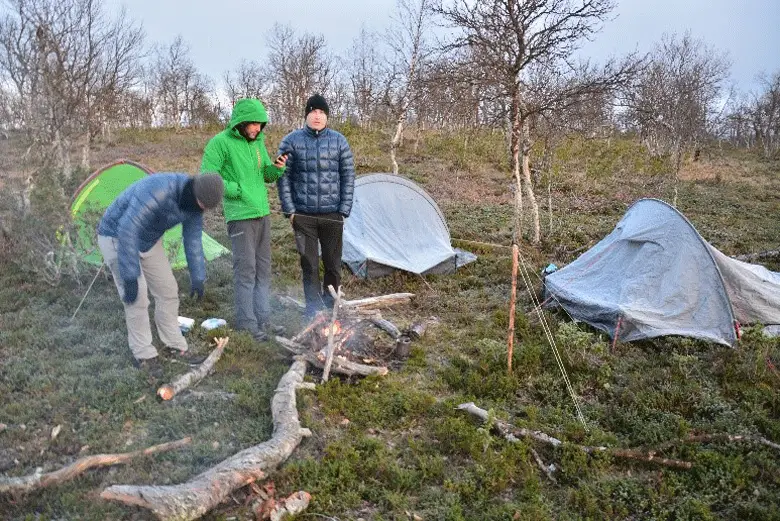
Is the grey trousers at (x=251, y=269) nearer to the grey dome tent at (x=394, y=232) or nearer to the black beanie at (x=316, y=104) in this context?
the black beanie at (x=316, y=104)

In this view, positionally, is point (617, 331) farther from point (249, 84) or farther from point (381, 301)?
point (249, 84)

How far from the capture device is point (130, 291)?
4.32 m

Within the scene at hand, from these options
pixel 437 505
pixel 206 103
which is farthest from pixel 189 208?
pixel 206 103

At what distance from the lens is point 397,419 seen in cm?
430

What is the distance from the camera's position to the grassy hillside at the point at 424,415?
11.0ft

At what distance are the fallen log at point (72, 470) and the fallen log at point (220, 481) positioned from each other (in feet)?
1.57

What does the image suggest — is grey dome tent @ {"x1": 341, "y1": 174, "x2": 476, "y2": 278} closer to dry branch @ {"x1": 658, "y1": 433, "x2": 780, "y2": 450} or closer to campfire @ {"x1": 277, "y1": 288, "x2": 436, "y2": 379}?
campfire @ {"x1": 277, "y1": 288, "x2": 436, "y2": 379}

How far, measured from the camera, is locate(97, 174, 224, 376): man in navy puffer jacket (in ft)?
13.5

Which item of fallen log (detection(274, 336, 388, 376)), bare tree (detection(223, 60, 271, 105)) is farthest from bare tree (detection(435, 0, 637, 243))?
bare tree (detection(223, 60, 271, 105))

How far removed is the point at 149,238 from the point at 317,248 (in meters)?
2.06

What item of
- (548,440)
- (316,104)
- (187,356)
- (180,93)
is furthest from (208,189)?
(180,93)

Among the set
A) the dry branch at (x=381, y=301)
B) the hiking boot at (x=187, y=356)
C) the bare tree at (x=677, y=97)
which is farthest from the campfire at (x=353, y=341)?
the bare tree at (x=677, y=97)

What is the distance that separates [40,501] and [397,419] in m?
2.44

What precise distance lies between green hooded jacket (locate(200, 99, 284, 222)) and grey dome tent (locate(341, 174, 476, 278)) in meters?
2.90
